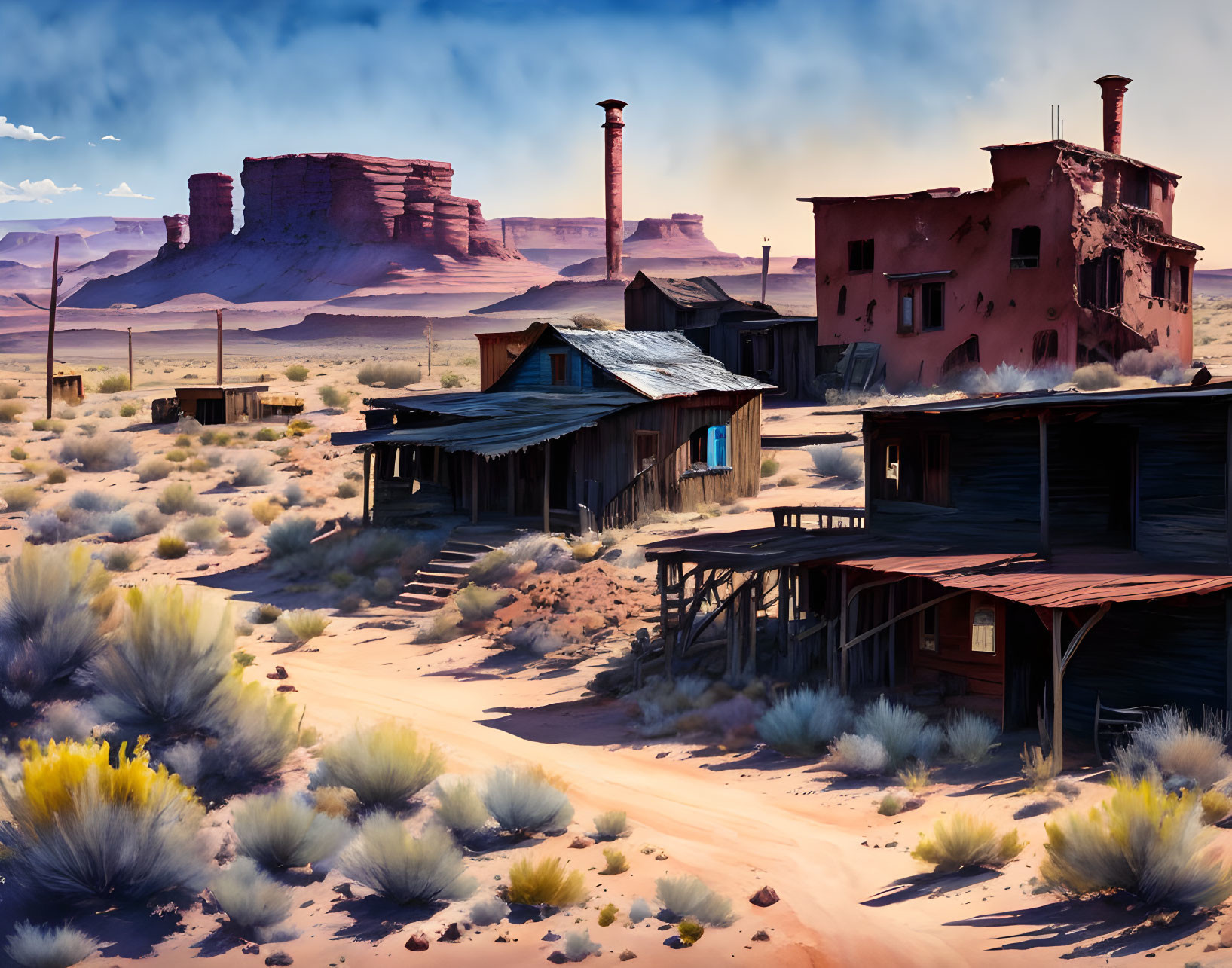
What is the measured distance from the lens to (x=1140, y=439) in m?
14.9

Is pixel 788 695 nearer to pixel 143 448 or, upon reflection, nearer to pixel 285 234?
pixel 143 448

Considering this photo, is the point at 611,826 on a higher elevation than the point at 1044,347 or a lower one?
lower

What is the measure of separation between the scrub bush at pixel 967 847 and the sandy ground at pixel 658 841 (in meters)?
0.13

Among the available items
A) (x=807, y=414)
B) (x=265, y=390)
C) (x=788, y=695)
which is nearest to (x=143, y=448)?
(x=265, y=390)

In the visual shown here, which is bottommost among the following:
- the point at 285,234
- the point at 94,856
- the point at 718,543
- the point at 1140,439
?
the point at 94,856

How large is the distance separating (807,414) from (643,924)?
29056 millimetres

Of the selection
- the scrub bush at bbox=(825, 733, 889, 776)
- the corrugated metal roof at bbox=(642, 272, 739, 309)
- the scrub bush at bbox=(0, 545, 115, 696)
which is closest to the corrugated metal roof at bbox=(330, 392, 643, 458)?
the scrub bush at bbox=(0, 545, 115, 696)

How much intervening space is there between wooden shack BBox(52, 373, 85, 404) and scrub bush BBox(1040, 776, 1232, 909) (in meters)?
43.0

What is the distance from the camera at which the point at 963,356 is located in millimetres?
37438

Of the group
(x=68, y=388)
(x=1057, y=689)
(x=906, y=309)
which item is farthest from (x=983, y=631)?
(x=68, y=388)

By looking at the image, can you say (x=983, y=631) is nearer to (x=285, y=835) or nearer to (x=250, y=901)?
(x=285, y=835)

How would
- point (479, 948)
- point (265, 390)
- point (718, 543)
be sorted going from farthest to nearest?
point (265, 390)
point (718, 543)
point (479, 948)

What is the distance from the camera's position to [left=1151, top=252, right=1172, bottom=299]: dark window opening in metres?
37.4

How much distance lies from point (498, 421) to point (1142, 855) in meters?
19.0
